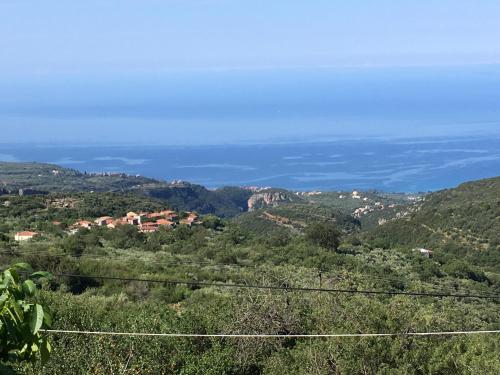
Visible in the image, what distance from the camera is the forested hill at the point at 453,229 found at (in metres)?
33.3

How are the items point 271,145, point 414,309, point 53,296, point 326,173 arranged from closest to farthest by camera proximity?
point 414,309 → point 53,296 → point 326,173 → point 271,145

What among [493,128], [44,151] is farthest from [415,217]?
[493,128]

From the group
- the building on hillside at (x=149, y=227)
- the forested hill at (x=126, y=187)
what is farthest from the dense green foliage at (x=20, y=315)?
the forested hill at (x=126, y=187)

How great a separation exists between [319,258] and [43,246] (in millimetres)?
10143

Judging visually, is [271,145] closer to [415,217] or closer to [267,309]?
[415,217]

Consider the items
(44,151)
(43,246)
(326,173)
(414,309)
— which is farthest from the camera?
(44,151)

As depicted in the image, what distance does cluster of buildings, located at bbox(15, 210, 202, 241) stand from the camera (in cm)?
2981

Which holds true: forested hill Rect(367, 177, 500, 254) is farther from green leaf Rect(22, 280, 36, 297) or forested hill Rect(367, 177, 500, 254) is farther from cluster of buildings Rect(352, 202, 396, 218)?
green leaf Rect(22, 280, 36, 297)

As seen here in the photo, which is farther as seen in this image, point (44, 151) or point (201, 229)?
point (44, 151)

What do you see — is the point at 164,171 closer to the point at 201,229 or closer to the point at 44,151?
the point at 44,151

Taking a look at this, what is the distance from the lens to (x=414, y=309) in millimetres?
11289

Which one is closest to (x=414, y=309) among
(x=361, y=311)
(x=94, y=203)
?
(x=361, y=311)

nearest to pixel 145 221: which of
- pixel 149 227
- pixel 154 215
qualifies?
pixel 154 215

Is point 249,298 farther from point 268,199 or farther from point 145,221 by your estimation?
point 268,199
